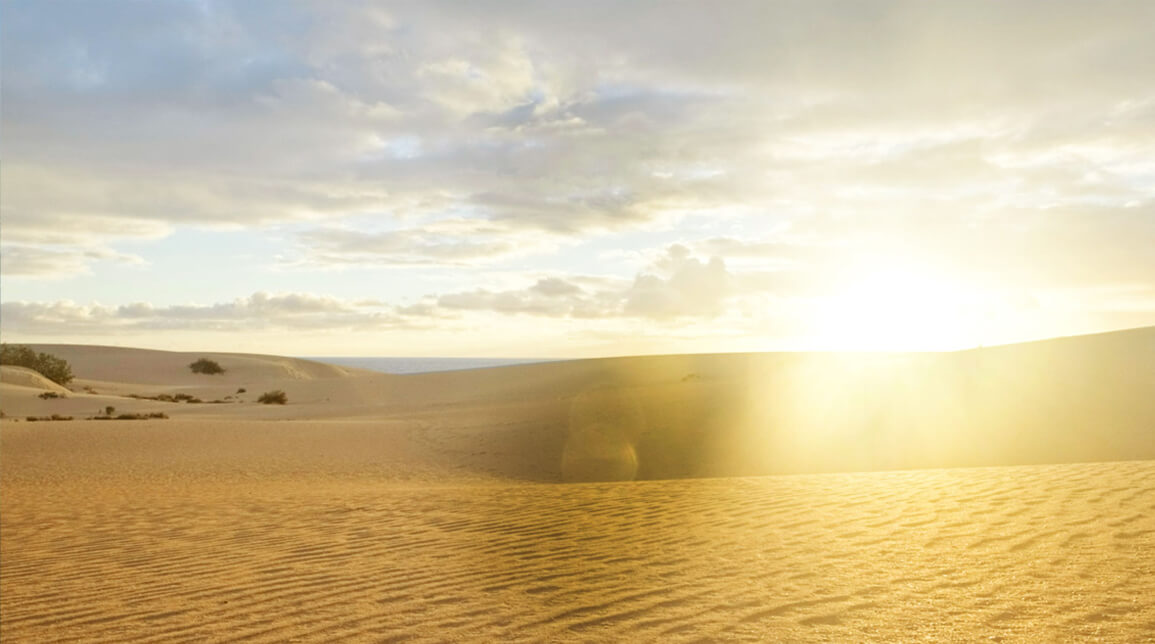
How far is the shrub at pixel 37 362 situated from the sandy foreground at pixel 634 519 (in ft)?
79.6

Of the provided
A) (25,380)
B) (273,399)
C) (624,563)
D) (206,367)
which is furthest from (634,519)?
(206,367)

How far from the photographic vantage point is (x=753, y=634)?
5910 mm

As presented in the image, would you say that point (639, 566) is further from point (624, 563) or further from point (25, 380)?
point (25, 380)

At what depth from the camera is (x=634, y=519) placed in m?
10.3

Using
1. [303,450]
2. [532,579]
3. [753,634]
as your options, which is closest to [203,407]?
[303,450]

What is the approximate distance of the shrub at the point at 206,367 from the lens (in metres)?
60.4

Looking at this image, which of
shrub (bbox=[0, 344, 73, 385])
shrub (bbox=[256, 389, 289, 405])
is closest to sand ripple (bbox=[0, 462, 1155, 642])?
shrub (bbox=[256, 389, 289, 405])

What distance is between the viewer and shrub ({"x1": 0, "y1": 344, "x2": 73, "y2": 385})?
4416 centimetres

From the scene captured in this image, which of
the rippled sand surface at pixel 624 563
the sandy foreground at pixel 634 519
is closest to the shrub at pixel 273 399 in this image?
the sandy foreground at pixel 634 519

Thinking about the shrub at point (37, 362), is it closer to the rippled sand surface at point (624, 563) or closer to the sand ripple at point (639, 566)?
the rippled sand surface at point (624, 563)

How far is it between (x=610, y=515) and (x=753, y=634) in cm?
478

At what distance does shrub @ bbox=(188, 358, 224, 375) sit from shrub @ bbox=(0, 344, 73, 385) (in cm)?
1438

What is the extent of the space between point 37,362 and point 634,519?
44921mm

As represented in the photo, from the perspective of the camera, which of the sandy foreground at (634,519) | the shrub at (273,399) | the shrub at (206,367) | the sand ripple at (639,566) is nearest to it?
the sand ripple at (639,566)
